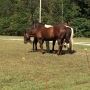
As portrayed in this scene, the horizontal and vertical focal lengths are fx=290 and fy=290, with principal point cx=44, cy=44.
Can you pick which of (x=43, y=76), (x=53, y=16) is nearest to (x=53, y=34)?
(x=43, y=76)

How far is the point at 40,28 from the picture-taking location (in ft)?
66.0

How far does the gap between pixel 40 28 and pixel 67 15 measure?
111ft

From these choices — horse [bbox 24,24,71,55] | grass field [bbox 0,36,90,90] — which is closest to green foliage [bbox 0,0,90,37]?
horse [bbox 24,24,71,55]

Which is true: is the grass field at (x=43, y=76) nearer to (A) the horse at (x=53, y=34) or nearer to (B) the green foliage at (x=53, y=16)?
(A) the horse at (x=53, y=34)

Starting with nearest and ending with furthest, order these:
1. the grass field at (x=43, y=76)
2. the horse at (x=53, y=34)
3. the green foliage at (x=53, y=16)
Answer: the grass field at (x=43, y=76), the horse at (x=53, y=34), the green foliage at (x=53, y=16)

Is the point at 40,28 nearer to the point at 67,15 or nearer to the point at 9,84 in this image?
the point at 9,84

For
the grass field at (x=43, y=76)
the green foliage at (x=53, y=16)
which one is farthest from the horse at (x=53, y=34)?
the green foliage at (x=53, y=16)

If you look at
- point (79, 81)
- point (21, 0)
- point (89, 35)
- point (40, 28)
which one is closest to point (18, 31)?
point (21, 0)

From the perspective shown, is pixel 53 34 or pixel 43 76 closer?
pixel 43 76

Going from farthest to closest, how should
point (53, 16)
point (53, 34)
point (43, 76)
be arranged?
1. point (53, 16)
2. point (53, 34)
3. point (43, 76)

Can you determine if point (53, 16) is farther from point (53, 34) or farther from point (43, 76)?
point (43, 76)

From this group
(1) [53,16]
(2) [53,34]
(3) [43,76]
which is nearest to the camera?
(3) [43,76]

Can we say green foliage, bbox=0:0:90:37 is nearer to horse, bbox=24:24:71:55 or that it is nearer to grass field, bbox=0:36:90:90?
horse, bbox=24:24:71:55

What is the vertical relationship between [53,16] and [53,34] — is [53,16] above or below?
below
